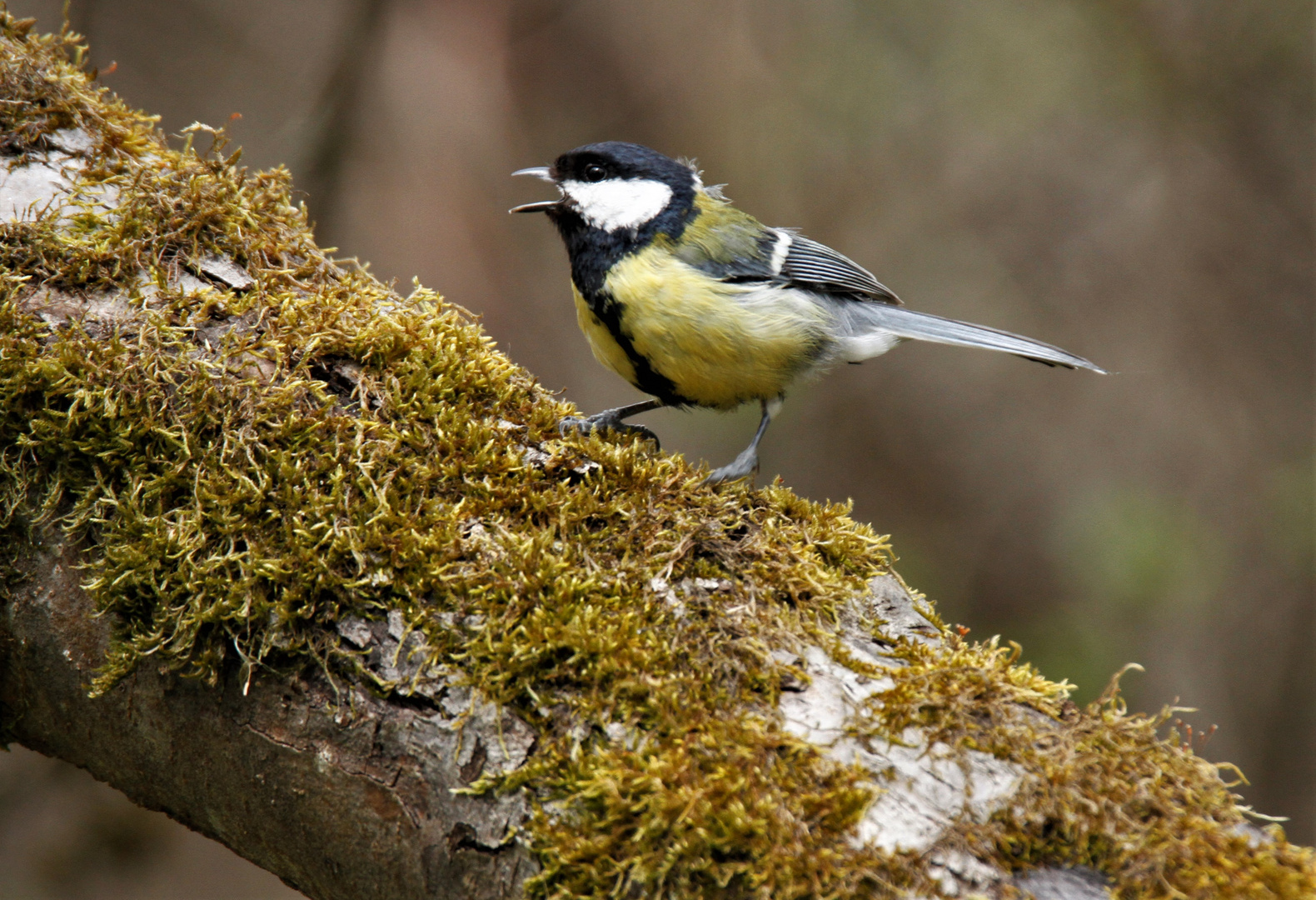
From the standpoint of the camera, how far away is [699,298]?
105 inches

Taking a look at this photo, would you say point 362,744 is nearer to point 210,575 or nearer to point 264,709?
point 264,709

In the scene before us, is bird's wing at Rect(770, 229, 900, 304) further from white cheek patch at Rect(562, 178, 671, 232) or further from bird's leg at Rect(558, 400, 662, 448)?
bird's leg at Rect(558, 400, 662, 448)

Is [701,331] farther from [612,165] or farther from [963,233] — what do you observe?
[963,233]

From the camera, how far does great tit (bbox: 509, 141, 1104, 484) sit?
8.75 ft

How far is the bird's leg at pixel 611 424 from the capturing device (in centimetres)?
210

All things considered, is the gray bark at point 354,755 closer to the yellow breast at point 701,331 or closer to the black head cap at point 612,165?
the yellow breast at point 701,331

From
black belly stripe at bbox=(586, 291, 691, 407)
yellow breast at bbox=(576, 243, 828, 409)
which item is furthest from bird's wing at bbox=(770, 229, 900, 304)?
black belly stripe at bbox=(586, 291, 691, 407)

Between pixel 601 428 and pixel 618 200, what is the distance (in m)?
0.89

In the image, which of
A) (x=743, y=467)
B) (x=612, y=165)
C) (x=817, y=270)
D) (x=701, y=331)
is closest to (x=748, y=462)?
(x=743, y=467)

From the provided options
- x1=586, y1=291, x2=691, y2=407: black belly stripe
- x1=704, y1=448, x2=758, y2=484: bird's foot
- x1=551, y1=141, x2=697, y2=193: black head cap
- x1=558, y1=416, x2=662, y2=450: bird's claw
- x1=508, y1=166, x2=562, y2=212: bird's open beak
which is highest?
x1=551, y1=141, x2=697, y2=193: black head cap

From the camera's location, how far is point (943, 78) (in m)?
5.82

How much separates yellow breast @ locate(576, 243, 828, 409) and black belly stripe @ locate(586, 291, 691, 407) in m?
0.01

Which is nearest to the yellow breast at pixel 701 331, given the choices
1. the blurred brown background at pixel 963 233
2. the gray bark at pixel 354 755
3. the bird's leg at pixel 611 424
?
the bird's leg at pixel 611 424

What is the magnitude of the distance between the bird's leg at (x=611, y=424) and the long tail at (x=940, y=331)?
0.80 metres
